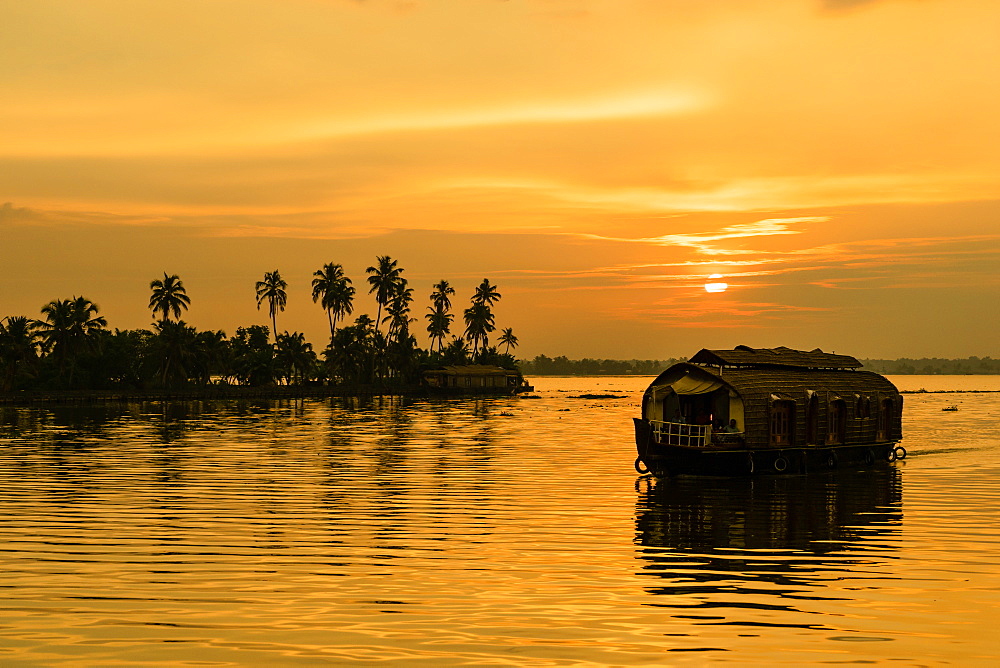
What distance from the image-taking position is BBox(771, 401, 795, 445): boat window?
36.3m

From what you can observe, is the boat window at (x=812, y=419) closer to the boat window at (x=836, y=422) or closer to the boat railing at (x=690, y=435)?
the boat window at (x=836, y=422)

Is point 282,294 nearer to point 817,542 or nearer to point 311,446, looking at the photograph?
point 311,446

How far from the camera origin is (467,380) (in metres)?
159

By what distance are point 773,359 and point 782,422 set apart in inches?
134

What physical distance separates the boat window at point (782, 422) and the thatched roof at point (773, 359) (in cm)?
202

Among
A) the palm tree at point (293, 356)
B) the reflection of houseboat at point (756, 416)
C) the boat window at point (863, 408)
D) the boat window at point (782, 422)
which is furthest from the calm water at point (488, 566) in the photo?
the palm tree at point (293, 356)

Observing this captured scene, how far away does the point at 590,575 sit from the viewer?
1775 cm

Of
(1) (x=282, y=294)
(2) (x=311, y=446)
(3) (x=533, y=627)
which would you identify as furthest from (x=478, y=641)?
(1) (x=282, y=294)

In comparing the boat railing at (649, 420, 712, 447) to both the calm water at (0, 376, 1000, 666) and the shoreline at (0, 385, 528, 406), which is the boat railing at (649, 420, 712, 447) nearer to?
the calm water at (0, 376, 1000, 666)

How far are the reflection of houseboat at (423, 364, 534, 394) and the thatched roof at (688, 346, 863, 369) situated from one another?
11430 centimetres

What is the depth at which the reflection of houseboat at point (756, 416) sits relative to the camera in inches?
1380

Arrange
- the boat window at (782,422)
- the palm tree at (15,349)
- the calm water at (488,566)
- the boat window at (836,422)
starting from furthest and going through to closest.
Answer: the palm tree at (15,349)
the boat window at (836,422)
the boat window at (782,422)
the calm water at (488,566)

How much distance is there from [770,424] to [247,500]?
62.5 feet

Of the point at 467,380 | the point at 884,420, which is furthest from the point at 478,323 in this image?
the point at 884,420
